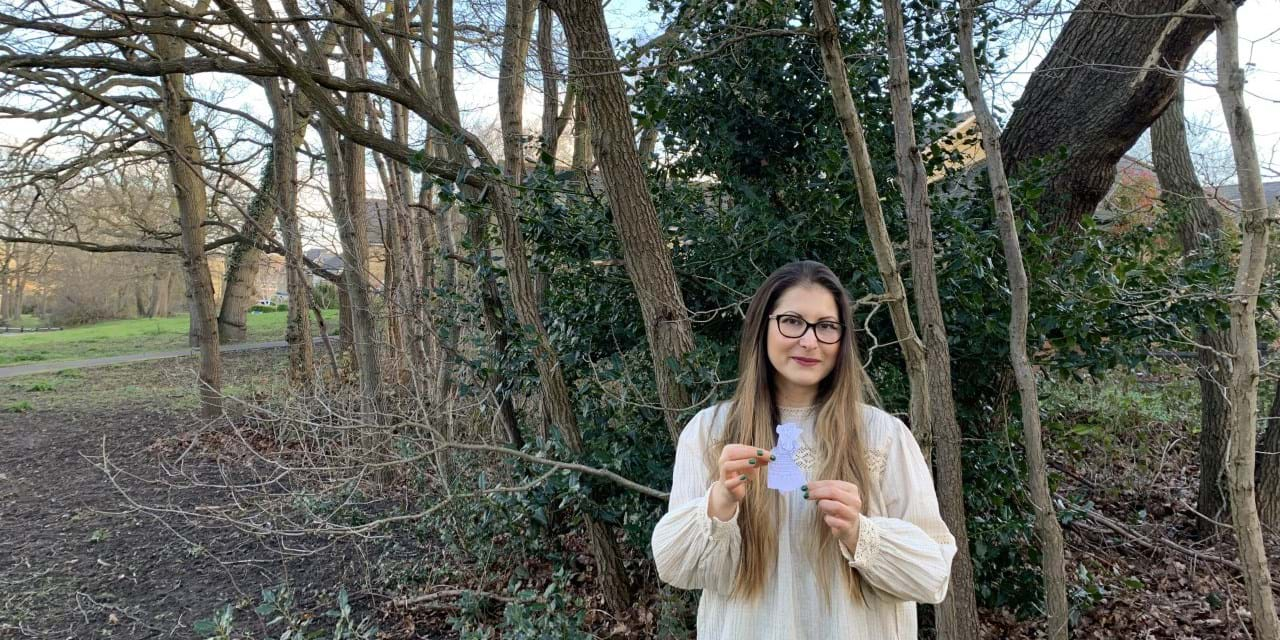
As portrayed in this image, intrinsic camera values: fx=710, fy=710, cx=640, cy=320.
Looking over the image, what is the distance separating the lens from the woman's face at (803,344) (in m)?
1.59

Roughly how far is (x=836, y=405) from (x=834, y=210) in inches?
70.4

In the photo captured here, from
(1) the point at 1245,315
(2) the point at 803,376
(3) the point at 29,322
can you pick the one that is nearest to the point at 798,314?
(2) the point at 803,376

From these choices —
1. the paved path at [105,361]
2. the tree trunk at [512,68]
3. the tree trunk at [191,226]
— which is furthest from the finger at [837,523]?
the paved path at [105,361]

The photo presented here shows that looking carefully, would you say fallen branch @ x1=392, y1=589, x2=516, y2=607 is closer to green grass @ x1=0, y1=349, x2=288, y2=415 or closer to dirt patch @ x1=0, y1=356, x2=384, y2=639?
dirt patch @ x1=0, y1=356, x2=384, y2=639

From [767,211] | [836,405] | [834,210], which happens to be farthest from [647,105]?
[836,405]

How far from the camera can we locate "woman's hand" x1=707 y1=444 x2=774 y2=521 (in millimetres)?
1314

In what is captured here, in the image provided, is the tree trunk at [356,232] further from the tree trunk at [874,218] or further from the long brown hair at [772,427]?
the long brown hair at [772,427]

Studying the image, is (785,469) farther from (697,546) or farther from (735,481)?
(697,546)

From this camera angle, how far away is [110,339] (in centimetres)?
2331

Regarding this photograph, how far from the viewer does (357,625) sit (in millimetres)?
4141

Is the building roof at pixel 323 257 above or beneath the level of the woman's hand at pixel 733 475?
above

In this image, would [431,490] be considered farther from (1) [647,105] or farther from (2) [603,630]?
(1) [647,105]

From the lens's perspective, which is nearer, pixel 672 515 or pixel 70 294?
pixel 672 515

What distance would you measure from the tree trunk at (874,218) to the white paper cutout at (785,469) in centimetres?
113
